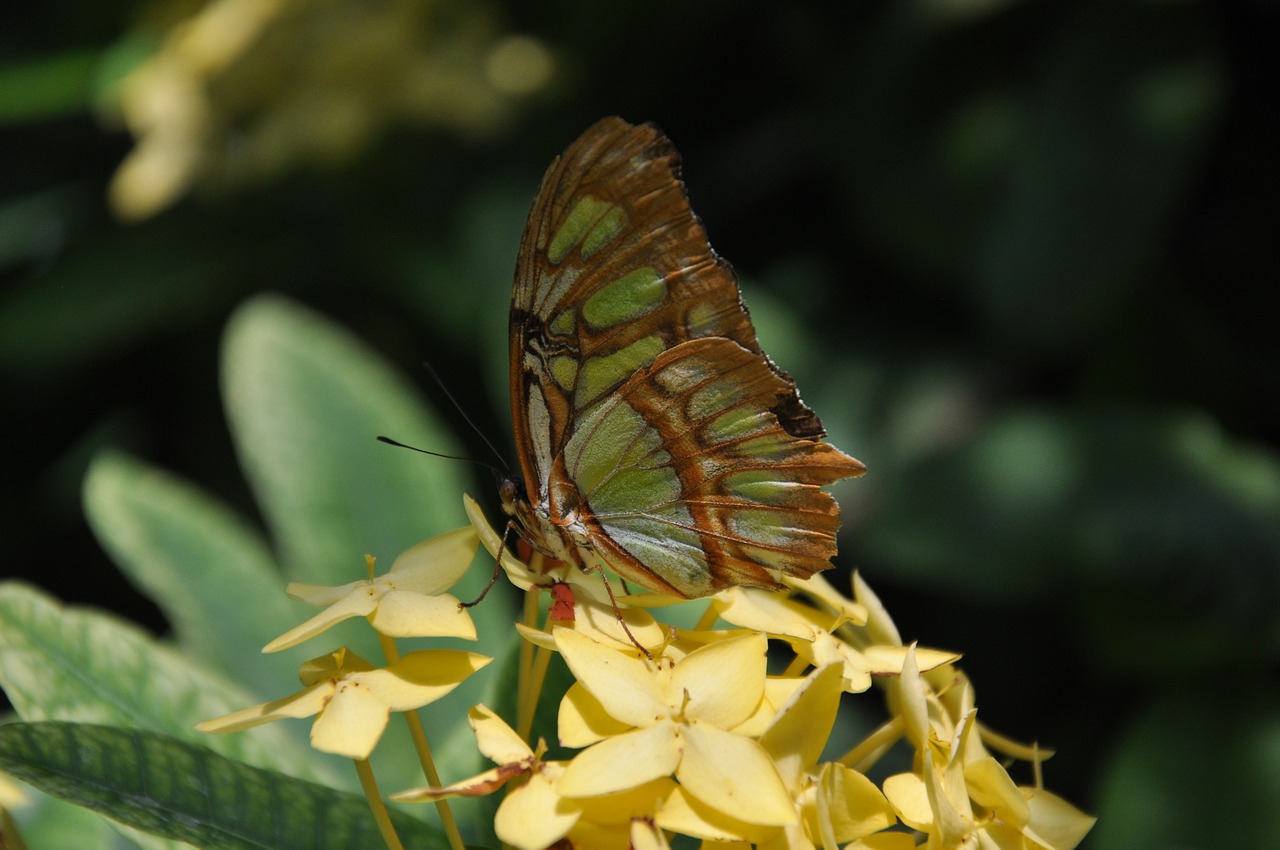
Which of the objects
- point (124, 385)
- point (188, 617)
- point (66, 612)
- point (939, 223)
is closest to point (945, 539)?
point (939, 223)

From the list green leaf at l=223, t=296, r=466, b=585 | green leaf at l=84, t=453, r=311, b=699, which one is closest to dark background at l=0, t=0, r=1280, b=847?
green leaf at l=223, t=296, r=466, b=585

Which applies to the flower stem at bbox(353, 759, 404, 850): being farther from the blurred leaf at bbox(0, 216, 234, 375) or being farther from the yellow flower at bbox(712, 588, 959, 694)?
the blurred leaf at bbox(0, 216, 234, 375)

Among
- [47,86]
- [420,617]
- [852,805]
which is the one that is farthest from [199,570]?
[47,86]

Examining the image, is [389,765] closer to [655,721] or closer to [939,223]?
[655,721]

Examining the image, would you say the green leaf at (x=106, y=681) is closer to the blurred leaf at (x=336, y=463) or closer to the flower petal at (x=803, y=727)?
the blurred leaf at (x=336, y=463)

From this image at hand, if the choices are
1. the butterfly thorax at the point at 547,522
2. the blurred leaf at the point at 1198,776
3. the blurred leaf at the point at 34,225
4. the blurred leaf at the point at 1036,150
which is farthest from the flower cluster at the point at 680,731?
the blurred leaf at the point at 34,225
